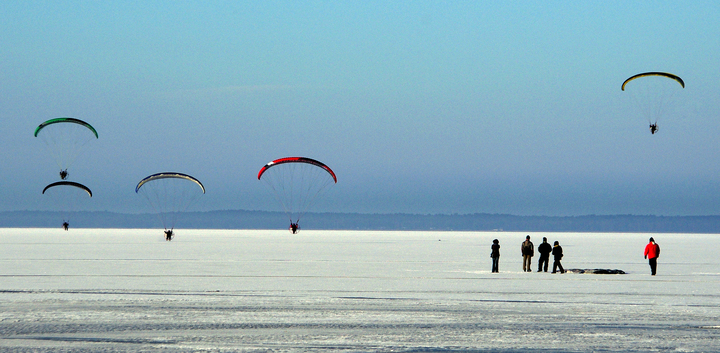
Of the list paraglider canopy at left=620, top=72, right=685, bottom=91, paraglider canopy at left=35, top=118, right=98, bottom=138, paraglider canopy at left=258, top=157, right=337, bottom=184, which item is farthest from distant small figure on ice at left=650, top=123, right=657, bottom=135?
paraglider canopy at left=35, top=118, right=98, bottom=138

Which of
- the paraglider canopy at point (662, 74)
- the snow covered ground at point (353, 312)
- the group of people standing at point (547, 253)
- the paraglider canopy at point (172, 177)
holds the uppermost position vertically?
the paraglider canopy at point (662, 74)

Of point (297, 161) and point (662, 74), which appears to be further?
point (297, 161)

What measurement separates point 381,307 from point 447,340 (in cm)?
437

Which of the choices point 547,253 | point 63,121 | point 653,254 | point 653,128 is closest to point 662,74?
point 653,128

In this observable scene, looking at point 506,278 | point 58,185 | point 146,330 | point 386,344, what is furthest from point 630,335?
point 58,185

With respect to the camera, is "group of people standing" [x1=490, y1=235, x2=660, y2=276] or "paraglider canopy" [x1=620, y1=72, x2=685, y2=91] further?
"paraglider canopy" [x1=620, y1=72, x2=685, y2=91]

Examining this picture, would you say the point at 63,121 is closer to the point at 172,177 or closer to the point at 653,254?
the point at 172,177

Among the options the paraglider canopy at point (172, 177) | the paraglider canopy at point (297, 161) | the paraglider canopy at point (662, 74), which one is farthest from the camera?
the paraglider canopy at point (172, 177)

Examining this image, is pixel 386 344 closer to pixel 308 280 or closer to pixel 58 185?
pixel 308 280

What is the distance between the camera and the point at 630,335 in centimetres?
1188

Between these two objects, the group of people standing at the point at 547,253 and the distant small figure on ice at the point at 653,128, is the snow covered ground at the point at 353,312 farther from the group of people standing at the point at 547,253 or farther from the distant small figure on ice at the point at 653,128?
the distant small figure on ice at the point at 653,128

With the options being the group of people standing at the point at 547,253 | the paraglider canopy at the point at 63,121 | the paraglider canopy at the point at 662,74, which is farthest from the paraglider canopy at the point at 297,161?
the group of people standing at the point at 547,253

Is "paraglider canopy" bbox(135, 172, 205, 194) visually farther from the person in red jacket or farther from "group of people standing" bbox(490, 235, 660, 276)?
the person in red jacket

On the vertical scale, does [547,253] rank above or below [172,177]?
below
